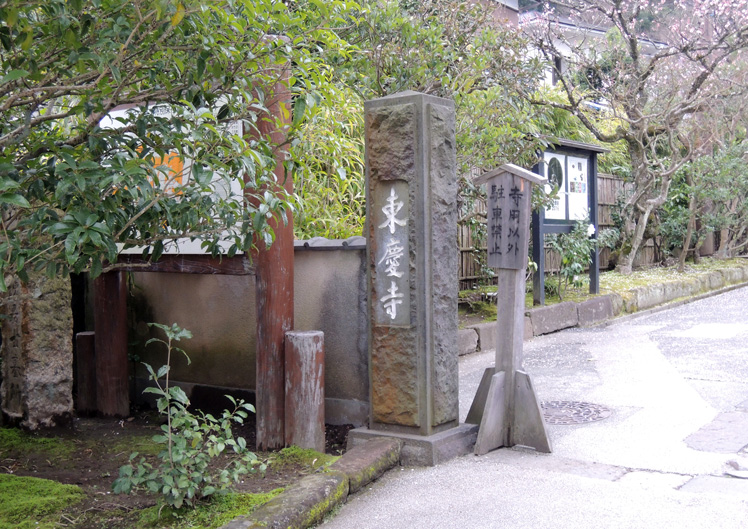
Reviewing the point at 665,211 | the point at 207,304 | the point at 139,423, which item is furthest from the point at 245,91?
the point at 665,211

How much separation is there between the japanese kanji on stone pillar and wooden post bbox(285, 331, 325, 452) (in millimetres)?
291

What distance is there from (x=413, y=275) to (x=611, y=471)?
177 centimetres

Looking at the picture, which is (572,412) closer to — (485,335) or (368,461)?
(368,461)

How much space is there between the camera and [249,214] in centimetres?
425

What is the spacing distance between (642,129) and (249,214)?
11.0 m

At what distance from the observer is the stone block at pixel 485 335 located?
30.6ft

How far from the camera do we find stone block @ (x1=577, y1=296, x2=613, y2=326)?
1118cm

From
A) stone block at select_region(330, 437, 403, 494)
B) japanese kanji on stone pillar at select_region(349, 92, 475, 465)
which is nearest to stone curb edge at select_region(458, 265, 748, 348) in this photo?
japanese kanji on stone pillar at select_region(349, 92, 475, 465)

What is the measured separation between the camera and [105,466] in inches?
205

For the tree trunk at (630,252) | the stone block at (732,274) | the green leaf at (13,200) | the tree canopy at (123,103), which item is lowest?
the stone block at (732,274)

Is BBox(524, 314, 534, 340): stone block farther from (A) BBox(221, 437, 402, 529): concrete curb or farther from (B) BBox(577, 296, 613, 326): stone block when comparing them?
(A) BBox(221, 437, 402, 529): concrete curb

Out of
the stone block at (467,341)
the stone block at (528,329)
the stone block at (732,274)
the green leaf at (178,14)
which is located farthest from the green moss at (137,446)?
the stone block at (732,274)

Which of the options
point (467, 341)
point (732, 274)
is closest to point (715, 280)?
point (732, 274)

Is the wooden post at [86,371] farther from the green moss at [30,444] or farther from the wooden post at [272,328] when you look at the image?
the wooden post at [272,328]
